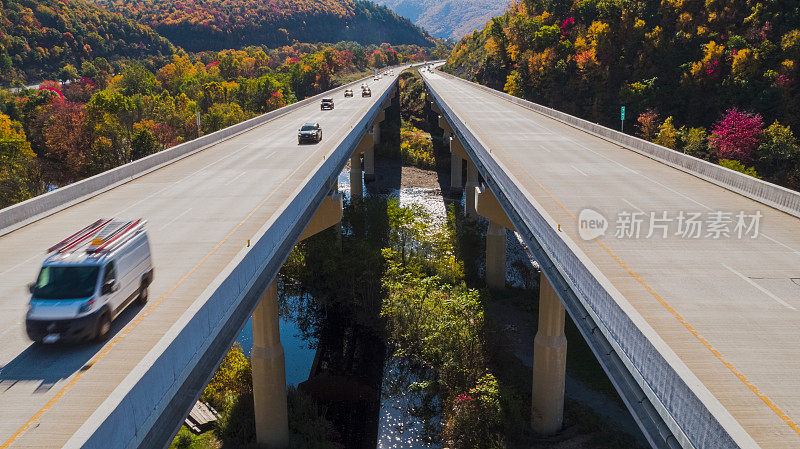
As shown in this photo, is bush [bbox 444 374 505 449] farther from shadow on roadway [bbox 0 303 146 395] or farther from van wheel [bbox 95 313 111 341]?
van wheel [bbox 95 313 111 341]

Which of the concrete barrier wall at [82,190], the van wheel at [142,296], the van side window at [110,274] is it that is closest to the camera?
the van side window at [110,274]

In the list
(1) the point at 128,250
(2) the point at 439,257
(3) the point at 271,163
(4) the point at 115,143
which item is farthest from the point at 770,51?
(4) the point at 115,143

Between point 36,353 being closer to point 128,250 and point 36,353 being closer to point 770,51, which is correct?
point 128,250

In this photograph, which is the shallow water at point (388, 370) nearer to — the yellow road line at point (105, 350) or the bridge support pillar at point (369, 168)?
the yellow road line at point (105, 350)

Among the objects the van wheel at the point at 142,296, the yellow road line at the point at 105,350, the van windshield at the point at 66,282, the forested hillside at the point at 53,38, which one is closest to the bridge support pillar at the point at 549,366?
the yellow road line at the point at 105,350

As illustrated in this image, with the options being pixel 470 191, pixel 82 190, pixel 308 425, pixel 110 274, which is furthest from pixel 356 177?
pixel 110 274

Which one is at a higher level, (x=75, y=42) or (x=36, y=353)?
(x=75, y=42)

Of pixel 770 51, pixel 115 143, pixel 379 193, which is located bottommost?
pixel 379 193
